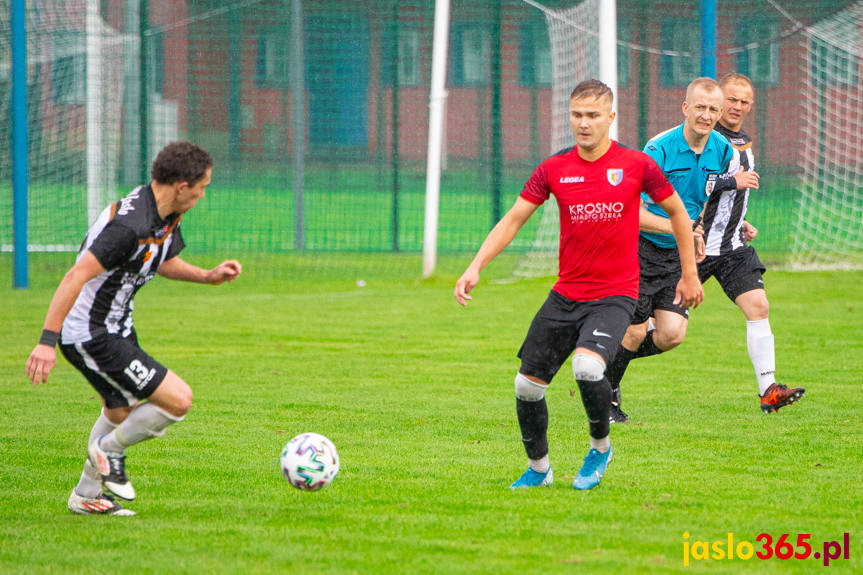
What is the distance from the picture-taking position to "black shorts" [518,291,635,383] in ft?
19.2

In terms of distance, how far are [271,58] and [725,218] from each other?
606 inches

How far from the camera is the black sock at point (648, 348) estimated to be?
7977mm

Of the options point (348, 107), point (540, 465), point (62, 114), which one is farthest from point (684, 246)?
point (348, 107)

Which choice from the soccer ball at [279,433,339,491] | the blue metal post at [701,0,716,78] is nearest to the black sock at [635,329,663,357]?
the soccer ball at [279,433,339,491]

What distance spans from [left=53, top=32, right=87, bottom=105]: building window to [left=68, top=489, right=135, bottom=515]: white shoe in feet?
46.2

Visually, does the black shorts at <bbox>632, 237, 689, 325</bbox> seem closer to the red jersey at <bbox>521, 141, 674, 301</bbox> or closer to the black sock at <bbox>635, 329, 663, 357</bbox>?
the black sock at <bbox>635, 329, 663, 357</bbox>

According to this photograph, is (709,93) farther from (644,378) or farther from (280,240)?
(280,240)

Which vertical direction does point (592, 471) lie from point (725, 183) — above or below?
below

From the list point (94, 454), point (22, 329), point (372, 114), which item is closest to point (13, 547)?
point (94, 454)

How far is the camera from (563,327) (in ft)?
19.4

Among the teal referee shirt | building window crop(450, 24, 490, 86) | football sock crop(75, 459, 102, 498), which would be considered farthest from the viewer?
building window crop(450, 24, 490, 86)

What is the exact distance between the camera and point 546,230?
57.9 feet

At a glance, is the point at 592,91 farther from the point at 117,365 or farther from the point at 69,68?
the point at 69,68

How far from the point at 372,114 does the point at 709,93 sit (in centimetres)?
1550
